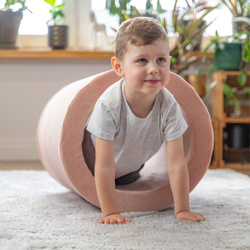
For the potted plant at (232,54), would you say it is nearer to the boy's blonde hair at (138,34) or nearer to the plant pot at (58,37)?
the plant pot at (58,37)

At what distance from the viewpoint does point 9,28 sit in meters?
2.94

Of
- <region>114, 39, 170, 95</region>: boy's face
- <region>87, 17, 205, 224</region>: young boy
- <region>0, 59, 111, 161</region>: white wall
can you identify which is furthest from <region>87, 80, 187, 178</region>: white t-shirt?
<region>0, 59, 111, 161</region>: white wall

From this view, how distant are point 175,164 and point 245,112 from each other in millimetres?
1793

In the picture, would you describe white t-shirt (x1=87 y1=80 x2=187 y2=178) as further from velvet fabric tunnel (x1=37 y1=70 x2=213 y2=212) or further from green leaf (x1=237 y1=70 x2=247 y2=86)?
green leaf (x1=237 y1=70 x2=247 y2=86)

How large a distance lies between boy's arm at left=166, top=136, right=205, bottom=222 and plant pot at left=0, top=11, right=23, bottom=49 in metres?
Answer: 1.86

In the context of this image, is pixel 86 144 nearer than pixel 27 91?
Yes

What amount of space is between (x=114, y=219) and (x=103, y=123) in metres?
0.26

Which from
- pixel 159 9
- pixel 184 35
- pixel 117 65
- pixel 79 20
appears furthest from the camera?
pixel 79 20

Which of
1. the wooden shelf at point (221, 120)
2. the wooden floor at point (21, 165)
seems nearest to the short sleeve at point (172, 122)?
the wooden floor at point (21, 165)

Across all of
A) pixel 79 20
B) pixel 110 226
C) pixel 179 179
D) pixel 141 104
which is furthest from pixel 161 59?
pixel 79 20

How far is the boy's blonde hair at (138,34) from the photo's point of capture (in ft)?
4.02

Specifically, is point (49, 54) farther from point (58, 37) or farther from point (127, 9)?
point (127, 9)

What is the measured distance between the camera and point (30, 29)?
321 centimetres

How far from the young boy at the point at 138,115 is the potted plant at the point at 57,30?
1721 millimetres
